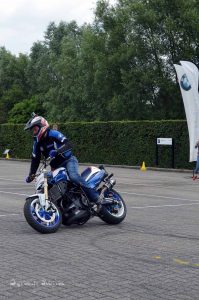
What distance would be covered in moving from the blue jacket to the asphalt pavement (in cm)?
107

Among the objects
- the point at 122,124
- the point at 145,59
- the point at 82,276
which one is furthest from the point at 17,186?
the point at 145,59

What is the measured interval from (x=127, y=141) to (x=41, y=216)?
22.1m

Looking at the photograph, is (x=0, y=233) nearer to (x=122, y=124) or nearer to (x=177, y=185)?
(x=177, y=185)

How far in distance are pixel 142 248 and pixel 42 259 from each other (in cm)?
144

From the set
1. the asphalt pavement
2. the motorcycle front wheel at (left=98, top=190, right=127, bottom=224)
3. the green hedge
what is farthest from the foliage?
the motorcycle front wheel at (left=98, top=190, right=127, bottom=224)

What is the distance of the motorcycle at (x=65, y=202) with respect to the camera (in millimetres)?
8500

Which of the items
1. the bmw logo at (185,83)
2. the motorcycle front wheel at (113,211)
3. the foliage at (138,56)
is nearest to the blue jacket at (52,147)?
the motorcycle front wheel at (113,211)

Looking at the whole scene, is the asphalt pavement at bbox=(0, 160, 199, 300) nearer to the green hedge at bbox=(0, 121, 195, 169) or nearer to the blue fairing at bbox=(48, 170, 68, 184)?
the blue fairing at bbox=(48, 170, 68, 184)

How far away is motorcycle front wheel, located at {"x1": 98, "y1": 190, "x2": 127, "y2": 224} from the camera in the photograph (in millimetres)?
9398

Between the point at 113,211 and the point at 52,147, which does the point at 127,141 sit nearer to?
the point at 113,211

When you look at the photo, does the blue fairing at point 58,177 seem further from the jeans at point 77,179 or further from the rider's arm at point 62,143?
the rider's arm at point 62,143

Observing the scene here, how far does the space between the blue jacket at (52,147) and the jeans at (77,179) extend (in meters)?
0.12

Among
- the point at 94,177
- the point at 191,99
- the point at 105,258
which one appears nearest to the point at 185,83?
the point at 191,99

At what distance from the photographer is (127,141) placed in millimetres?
30406
